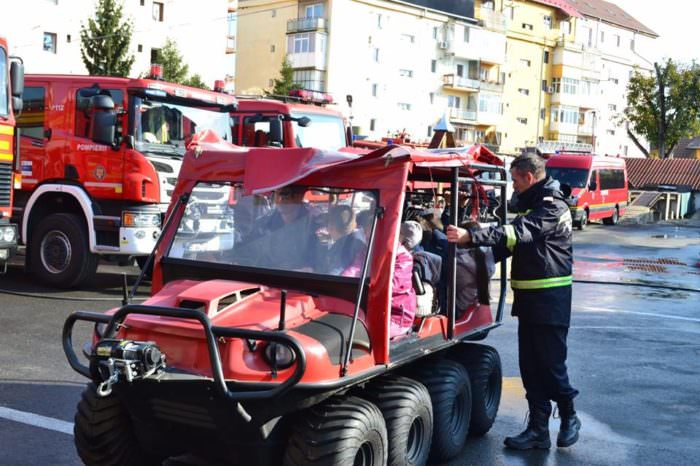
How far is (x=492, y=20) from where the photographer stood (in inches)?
2867

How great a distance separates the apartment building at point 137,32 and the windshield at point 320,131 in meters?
24.0

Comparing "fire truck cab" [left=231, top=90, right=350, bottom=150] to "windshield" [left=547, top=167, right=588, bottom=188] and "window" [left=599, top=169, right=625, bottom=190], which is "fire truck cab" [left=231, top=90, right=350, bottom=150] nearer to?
"windshield" [left=547, top=167, right=588, bottom=188]

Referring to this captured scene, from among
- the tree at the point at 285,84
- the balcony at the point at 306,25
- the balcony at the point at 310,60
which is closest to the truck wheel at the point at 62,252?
the tree at the point at 285,84

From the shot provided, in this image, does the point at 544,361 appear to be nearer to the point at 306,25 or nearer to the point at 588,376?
the point at 588,376

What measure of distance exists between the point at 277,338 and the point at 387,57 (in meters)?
59.3

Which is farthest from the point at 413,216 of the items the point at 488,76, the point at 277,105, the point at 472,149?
the point at 488,76

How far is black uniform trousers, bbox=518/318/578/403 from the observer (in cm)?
634

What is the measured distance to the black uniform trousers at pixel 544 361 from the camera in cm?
634

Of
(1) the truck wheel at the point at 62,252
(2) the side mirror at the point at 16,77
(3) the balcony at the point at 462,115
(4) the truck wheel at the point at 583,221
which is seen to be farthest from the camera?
(3) the balcony at the point at 462,115

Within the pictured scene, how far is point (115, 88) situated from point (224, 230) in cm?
674

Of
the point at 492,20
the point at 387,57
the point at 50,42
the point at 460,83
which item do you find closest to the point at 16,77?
the point at 50,42

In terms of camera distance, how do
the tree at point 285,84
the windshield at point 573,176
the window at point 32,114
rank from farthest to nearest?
the tree at point 285,84 < the windshield at point 573,176 < the window at point 32,114

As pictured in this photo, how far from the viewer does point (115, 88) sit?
38.2ft

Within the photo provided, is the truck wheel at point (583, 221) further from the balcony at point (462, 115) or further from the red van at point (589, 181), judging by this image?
the balcony at point (462, 115)
